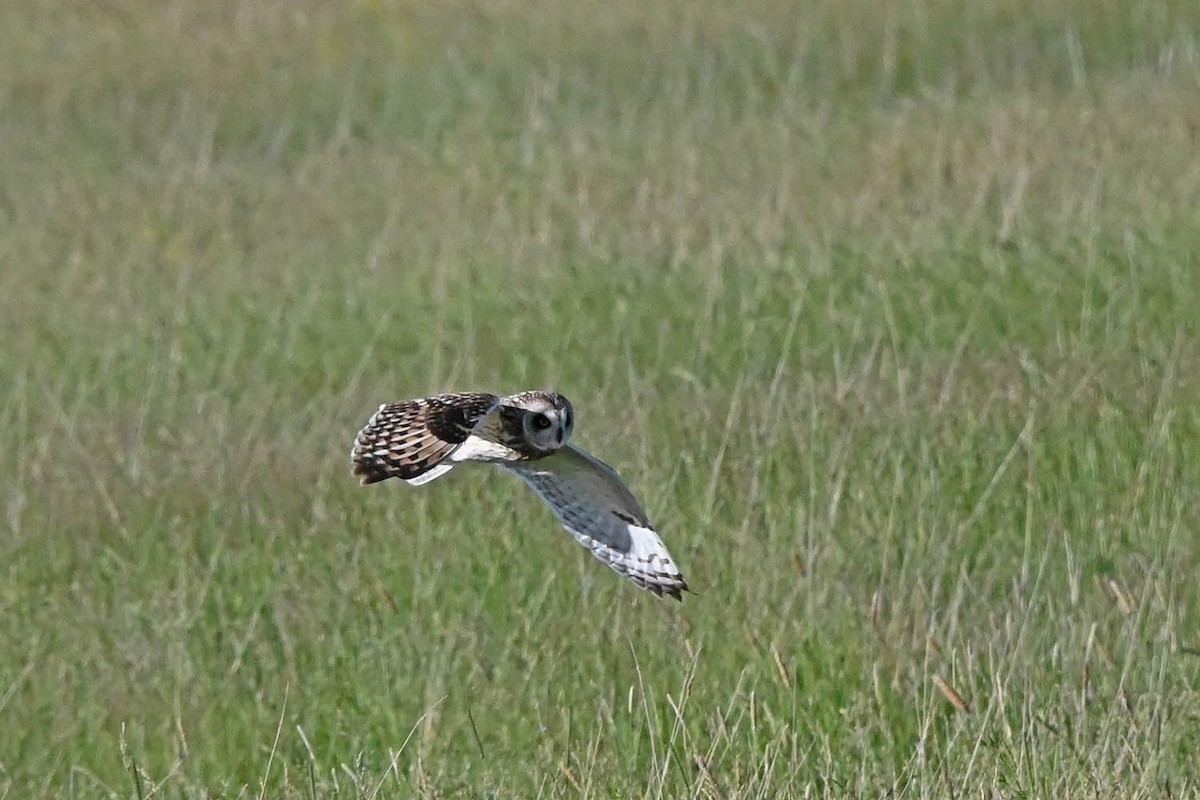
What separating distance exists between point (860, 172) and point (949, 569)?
13.8 feet

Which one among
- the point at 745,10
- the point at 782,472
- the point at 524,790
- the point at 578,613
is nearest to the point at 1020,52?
the point at 745,10

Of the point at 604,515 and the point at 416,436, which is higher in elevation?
the point at 416,436

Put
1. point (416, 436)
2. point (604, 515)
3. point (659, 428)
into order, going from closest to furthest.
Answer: point (416, 436) < point (604, 515) < point (659, 428)

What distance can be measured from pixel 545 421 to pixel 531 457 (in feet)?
0.19

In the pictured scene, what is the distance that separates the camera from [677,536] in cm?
468

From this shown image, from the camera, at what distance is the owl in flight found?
9.24 feet

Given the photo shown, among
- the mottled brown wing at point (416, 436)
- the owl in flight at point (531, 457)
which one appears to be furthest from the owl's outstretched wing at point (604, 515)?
the mottled brown wing at point (416, 436)

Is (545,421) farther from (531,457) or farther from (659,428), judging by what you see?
(659,428)

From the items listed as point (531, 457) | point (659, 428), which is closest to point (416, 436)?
point (531, 457)

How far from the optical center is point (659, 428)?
543 cm

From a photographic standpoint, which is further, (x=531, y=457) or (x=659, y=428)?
(x=659, y=428)

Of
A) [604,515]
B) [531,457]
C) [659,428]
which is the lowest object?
[659,428]

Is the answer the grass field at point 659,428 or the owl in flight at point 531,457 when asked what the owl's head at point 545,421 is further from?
the grass field at point 659,428

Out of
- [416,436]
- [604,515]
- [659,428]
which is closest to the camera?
[416,436]
